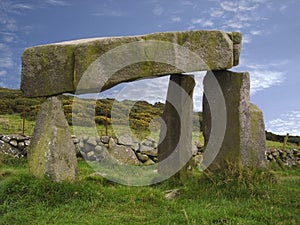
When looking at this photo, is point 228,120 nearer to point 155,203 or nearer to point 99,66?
point 155,203

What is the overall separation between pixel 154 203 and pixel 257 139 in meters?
3.54

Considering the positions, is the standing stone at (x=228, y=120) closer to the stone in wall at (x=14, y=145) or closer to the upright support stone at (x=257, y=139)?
the upright support stone at (x=257, y=139)

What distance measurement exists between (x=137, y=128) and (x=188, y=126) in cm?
776

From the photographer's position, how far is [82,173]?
12047 mm

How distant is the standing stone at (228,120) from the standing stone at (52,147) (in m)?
3.20

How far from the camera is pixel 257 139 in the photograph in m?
10.1

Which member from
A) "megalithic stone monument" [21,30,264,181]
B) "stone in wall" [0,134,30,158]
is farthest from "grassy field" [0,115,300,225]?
"stone in wall" [0,134,30,158]

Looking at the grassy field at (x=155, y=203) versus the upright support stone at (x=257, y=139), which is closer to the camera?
the grassy field at (x=155, y=203)

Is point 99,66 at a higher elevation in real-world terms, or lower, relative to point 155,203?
higher

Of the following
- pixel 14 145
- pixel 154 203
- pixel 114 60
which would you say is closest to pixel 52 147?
pixel 114 60

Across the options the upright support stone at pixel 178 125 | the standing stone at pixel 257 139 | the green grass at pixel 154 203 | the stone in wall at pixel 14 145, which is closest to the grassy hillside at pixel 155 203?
the green grass at pixel 154 203

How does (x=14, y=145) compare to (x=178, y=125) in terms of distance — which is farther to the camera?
(x=14, y=145)

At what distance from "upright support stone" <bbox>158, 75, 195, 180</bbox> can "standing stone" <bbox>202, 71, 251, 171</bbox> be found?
81 centimetres

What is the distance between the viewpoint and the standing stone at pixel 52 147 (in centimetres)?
866
